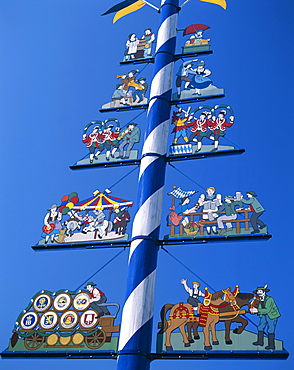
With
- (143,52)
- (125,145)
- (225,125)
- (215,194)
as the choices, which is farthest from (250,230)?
(143,52)

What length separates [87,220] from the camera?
3.07 metres

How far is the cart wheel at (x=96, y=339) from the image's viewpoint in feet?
8.58

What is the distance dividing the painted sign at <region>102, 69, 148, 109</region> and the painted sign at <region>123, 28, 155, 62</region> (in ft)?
0.37

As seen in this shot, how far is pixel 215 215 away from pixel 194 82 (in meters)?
1.02

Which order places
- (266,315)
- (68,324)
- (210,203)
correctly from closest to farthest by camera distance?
(266,315) → (68,324) → (210,203)

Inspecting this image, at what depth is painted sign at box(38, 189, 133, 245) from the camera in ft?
9.76

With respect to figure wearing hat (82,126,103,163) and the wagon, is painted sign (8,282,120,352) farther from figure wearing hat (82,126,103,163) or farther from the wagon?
figure wearing hat (82,126,103,163)

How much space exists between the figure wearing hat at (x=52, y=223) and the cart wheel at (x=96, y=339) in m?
0.61

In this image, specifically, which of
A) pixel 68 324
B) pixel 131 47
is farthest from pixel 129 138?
pixel 68 324

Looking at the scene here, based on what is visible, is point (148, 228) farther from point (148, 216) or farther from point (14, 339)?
point (14, 339)

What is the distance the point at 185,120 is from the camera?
3.38 meters

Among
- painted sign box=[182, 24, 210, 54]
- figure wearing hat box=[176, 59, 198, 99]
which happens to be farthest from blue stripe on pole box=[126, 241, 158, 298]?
painted sign box=[182, 24, 210, 54]

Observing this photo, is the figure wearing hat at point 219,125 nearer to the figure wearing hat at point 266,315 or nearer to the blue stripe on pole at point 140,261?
the blue stripe on pole at point 140,261

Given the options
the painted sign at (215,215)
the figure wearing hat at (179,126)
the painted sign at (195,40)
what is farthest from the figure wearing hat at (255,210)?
the painted sign at (195,40)
